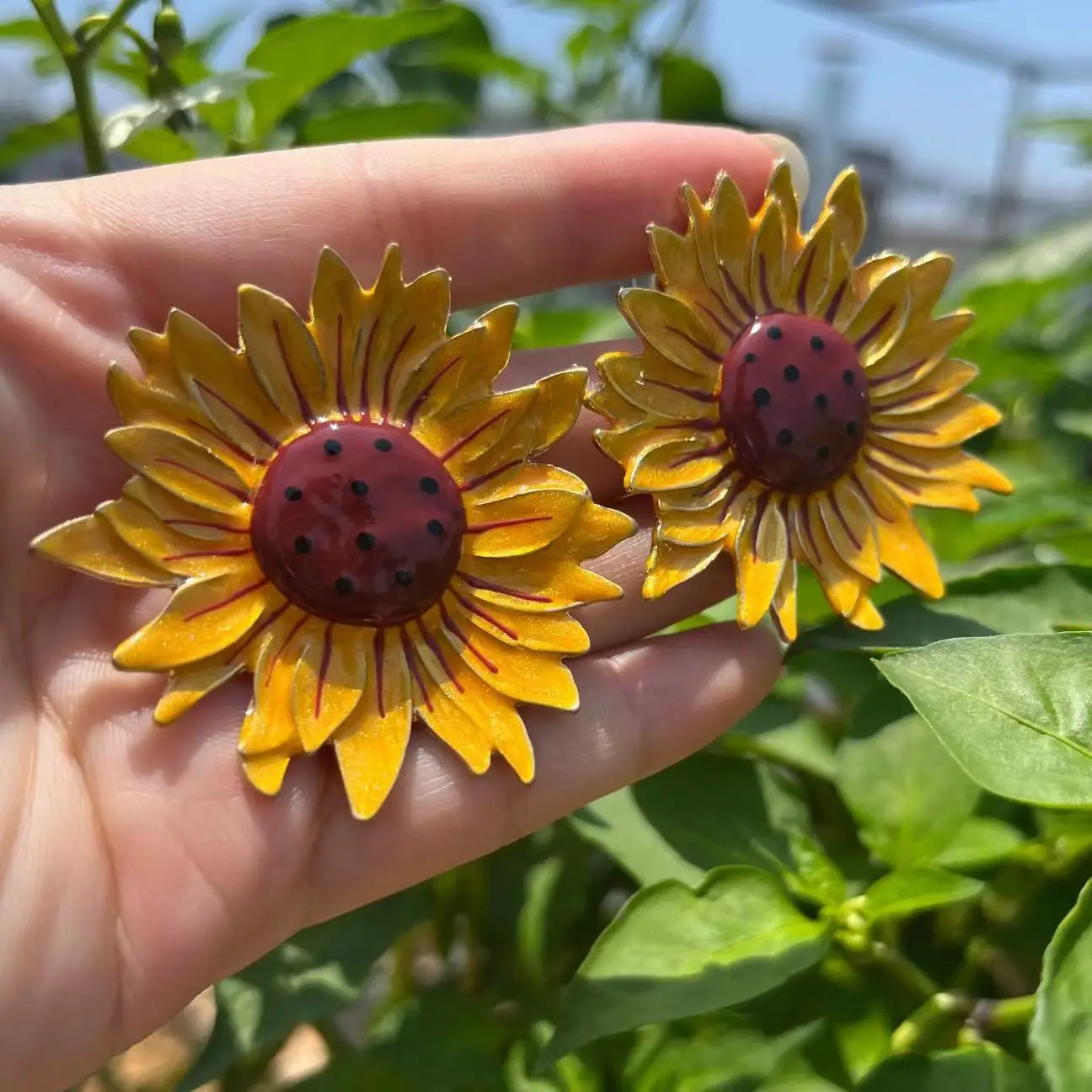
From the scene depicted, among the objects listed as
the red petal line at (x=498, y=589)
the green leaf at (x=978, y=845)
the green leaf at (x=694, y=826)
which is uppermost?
the red petal line at (x=498, y=589)

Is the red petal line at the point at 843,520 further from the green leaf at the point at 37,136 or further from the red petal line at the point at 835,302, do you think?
the green leaf at the point at 37,136

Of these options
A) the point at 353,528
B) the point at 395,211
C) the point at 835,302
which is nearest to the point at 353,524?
the point at 353,528

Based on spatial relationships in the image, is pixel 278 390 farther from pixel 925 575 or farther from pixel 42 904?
pixel 925 575

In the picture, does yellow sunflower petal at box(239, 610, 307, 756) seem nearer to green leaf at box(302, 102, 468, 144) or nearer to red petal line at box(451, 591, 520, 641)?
red petal line at box(451, 591, 520, 641)

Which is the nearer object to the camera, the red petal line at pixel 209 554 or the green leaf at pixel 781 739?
the red petal line at pixel 209 554

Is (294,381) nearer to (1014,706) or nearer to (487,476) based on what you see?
(487,476)

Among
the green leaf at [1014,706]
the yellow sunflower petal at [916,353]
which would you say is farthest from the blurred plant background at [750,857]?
the yellow sunflower petal at [916,353]
